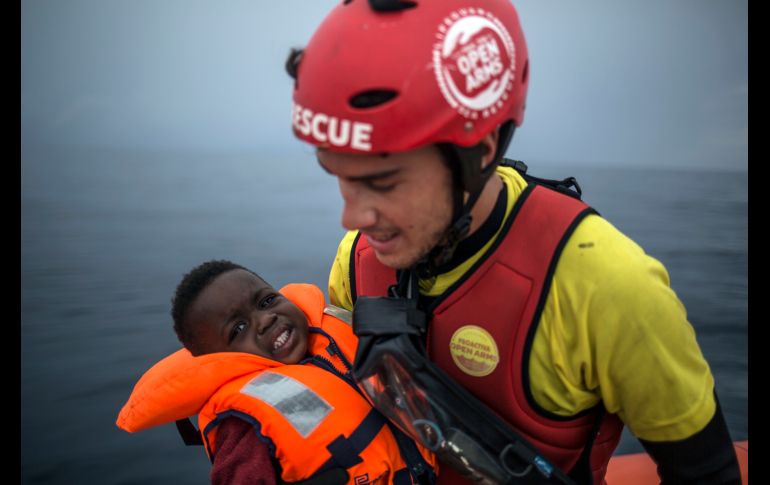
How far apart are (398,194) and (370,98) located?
6.3 inches

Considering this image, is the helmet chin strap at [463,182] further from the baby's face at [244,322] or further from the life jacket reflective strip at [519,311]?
the baby's face at [244,322]

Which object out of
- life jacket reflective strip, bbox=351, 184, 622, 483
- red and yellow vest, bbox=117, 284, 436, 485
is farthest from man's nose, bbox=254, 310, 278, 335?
life jacket reflective strip, bbox=351, 184, 622, 483

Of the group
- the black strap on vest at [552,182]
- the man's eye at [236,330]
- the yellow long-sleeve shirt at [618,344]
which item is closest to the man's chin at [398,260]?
the yellow long-sleeve shirt at [618,344]

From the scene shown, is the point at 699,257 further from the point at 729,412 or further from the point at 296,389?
the point at 296,389

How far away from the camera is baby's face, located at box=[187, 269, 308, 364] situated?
4.62 ft

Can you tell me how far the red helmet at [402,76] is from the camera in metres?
0.87

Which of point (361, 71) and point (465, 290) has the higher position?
point (361, 71)

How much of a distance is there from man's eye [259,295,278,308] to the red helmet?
2.21ft

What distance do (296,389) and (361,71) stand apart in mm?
694

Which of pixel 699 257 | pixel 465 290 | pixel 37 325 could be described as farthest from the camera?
pixel 699 257

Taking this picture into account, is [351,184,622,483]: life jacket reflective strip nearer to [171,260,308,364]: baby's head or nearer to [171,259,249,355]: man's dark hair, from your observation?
[171,260,308,364]: baby's head
